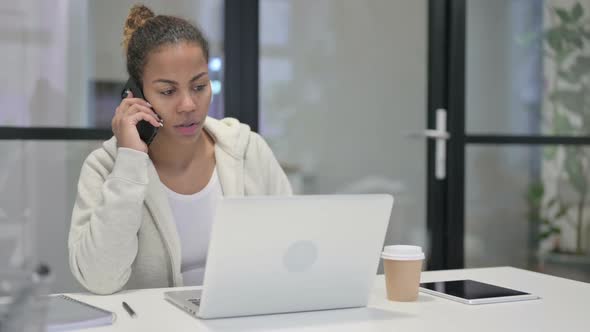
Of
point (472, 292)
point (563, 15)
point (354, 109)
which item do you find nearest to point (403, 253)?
point (472, 292)

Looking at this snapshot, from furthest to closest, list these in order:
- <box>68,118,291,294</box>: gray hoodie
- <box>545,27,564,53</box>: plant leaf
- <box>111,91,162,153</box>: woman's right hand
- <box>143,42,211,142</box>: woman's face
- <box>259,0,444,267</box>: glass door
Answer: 1. <box>545,27,564,53</box>: plant leaf
2. <box>259,0,444,267</box>: glass door
3. <box>143,42,211,142</box>: woman's face
4. <box>111,91,162,153</box>: woman's right hand
5. <box>68,118,291,294</box>: gray hoodie

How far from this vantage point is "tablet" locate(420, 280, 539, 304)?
1487mm

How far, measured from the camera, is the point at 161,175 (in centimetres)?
207

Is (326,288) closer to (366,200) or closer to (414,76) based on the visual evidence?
(366,200)

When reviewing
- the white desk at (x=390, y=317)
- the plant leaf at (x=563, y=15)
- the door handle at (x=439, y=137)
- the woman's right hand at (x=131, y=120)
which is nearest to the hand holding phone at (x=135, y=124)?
the woman's right hand at (x=131, y=120)

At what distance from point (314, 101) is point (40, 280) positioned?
106 inches

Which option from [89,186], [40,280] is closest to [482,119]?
[89,186]

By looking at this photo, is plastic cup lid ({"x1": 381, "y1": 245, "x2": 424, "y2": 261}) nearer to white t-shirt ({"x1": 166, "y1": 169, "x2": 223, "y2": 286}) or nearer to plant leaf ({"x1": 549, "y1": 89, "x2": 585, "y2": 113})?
white t-shirt ({"x1": 166, "y1": 169, "x2": 223, "y2": 286})

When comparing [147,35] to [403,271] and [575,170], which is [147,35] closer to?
[403,271]

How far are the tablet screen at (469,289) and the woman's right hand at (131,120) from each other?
74 cm

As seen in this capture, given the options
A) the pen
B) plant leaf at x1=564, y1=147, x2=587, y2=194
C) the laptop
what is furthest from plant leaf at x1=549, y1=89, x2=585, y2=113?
the pen

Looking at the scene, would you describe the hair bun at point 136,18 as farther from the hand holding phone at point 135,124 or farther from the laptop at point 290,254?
the laptop at point 290,254

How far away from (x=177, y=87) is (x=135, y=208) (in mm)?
366

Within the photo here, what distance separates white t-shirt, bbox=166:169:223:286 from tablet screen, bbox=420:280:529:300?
0.66m
